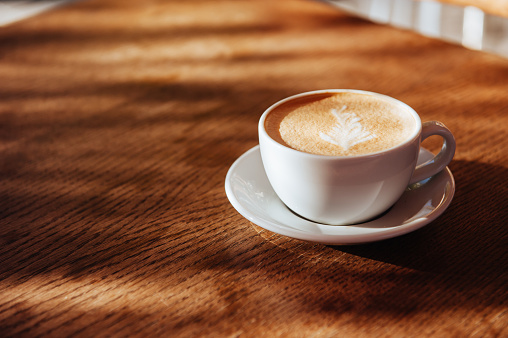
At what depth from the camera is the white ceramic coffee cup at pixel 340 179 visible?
41 centimetres

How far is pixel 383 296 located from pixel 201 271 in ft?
0.49

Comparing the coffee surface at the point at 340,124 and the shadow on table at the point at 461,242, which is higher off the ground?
the coffee surface at the point at 340,124

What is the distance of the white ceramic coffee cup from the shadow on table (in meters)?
0.03

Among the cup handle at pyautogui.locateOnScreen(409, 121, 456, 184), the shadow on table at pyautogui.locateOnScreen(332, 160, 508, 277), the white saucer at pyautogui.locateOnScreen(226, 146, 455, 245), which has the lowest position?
the shadow on table at pyautogui.locateOnScreen(332, 160, 508, 277)

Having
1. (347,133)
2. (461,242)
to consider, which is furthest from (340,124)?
(461,242)

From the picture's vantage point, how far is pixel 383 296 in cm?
38

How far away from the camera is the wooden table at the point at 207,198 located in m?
0.38

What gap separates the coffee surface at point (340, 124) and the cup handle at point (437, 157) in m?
0.02

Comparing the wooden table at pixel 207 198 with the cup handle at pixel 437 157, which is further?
the cup handle at pixel 437 157

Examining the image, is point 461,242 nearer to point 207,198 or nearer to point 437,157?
point 437,157

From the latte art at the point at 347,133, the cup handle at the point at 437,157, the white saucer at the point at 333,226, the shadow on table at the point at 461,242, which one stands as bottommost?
the shadow on table at the point at 461,242

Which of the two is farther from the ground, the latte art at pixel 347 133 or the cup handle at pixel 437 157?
the latte art at pixel 347 133

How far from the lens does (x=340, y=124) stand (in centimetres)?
48

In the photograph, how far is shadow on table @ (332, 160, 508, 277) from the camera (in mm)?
409
